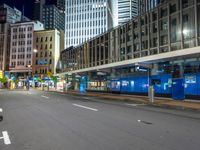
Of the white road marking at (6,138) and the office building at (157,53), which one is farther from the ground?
the office building at (157,53)

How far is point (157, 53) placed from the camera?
29.5 meters

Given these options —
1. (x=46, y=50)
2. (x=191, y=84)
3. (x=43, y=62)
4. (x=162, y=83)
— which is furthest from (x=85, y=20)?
(x=191, y=84)

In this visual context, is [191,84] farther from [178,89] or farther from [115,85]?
[115,85]

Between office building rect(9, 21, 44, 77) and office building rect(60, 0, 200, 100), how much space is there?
74.6m

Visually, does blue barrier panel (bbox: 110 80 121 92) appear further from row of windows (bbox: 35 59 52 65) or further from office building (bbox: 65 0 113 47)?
office building (bbox: 65 0 113 47)

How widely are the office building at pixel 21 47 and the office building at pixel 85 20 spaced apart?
51432mm

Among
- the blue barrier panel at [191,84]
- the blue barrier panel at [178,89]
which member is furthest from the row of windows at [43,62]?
the blue barrier panel at [191,84]

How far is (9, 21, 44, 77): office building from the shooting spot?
113 metres

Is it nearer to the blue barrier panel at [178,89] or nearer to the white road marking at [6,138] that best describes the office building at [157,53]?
the blue barrier panel at [178,89]

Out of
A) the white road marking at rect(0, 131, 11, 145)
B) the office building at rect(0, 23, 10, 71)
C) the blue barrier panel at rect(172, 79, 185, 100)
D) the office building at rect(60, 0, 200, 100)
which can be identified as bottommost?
the white road marking at rect(0, 131, 11, 145)

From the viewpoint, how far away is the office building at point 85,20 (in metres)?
160

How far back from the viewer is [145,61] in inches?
1090

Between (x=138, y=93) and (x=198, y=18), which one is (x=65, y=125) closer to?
(x=198, y=18)

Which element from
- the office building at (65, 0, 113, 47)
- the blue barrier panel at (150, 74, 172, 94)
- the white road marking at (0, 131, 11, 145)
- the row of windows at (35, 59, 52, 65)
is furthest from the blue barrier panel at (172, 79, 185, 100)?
Result: the office building at (65, 0, 113, 47)
